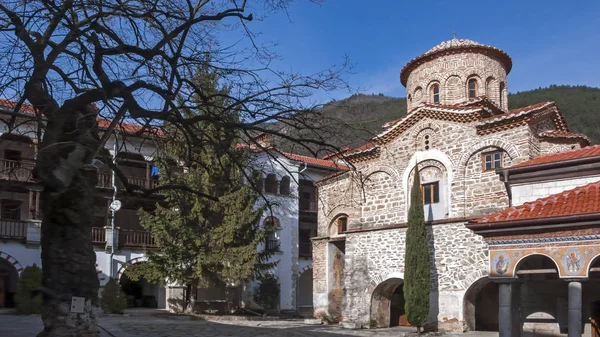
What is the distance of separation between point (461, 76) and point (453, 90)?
545 millimetres

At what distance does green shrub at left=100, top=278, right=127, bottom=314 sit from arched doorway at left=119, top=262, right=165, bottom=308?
5104mm

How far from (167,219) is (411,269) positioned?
9525 mm

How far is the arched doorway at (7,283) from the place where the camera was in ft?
77.6

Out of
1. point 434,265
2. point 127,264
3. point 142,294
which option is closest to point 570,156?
point 434,265

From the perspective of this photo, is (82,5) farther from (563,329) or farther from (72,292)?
(563,329)

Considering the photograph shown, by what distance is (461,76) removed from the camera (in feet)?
68.5

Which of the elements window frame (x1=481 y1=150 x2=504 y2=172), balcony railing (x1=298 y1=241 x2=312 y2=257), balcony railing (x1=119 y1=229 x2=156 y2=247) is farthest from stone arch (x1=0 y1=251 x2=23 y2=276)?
window frame (x1=481 y1=150 x2=504 y2=172)

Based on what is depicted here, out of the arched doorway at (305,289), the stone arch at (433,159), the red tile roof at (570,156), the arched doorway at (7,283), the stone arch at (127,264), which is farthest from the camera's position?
the arched doorway at (305,289)

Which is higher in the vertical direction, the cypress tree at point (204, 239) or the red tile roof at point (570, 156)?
the red tile roof at point (570, 156)

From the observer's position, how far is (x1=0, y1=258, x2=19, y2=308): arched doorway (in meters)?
23.7

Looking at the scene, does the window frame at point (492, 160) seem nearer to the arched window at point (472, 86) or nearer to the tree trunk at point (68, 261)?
the arched window at point (472, 86)

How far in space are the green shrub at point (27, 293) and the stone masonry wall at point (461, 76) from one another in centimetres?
1462

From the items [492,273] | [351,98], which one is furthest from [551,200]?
[351,98]

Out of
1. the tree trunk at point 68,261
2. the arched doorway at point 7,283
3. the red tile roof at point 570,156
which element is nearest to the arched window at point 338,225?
the red tile roof at point 570,156
